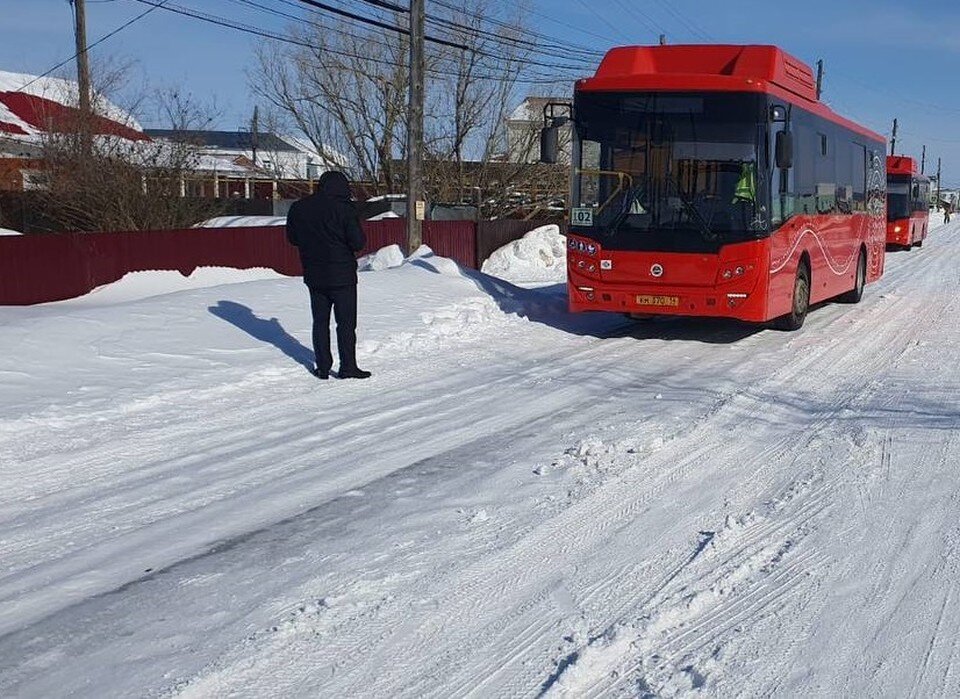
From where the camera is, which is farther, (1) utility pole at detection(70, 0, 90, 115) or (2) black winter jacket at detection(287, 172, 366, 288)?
(1) utility pole at detection(70, 0, 90, 115)

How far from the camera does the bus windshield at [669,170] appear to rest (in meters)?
12.2

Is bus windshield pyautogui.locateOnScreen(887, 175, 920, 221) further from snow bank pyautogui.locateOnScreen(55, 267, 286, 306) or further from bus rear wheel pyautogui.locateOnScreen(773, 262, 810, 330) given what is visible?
bus rear wheel pyautogui.locateOnScreen(773, 262, 810, 330)

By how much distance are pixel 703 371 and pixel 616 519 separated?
5.35 m

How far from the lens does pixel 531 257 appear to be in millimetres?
27312

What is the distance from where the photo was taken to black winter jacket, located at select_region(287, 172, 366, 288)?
974 cm

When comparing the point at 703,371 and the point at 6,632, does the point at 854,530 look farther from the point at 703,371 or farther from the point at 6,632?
the point at 703,371

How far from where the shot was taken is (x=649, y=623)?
4.34m

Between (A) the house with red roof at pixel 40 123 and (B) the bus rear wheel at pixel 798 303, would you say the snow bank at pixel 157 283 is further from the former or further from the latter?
(B) the bus rear wheel at pixel 798 303

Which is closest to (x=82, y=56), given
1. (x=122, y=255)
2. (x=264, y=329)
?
(x=122, y=255)

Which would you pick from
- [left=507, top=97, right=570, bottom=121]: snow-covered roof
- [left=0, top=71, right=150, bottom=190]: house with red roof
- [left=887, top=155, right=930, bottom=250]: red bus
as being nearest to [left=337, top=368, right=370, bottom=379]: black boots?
[left=0, top=71, right=150, bottom=190]: house with red roof

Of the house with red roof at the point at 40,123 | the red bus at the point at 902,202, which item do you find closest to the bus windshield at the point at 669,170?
the house with red roof at the point at 40,123

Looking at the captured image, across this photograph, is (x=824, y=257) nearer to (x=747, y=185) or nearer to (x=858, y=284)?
(x=858, y=284)

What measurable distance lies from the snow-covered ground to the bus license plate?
4.62 feet

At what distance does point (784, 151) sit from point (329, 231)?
5738 millimetres
